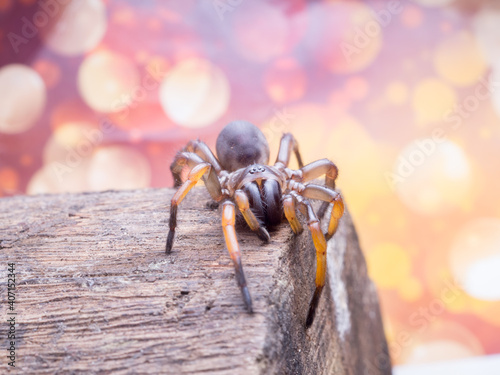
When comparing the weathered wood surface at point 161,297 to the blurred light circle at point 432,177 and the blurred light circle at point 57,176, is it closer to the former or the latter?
the blurred light circle at point 57,176

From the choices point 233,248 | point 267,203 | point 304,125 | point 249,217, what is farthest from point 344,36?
point 233,248

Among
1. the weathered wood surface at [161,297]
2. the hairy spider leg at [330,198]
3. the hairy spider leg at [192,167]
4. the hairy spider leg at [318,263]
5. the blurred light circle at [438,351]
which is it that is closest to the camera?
the weathered wood surface at [161,297]

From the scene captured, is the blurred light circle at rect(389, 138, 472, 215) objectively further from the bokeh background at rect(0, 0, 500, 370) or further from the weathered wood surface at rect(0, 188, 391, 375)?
the weathered wood surface at rect(0, 188, 391, 375)

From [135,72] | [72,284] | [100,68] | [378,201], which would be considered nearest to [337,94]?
[378,201]

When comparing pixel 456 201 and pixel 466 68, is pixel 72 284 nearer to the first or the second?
pixel 456 201

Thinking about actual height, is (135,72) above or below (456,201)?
above

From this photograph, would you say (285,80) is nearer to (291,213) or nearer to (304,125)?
(304,125)

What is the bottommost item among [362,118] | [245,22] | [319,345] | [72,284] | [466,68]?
[319,345]

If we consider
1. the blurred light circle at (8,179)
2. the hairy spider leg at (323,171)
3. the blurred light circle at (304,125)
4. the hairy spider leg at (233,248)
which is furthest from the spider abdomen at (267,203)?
the blurred light circle at (8,179)
